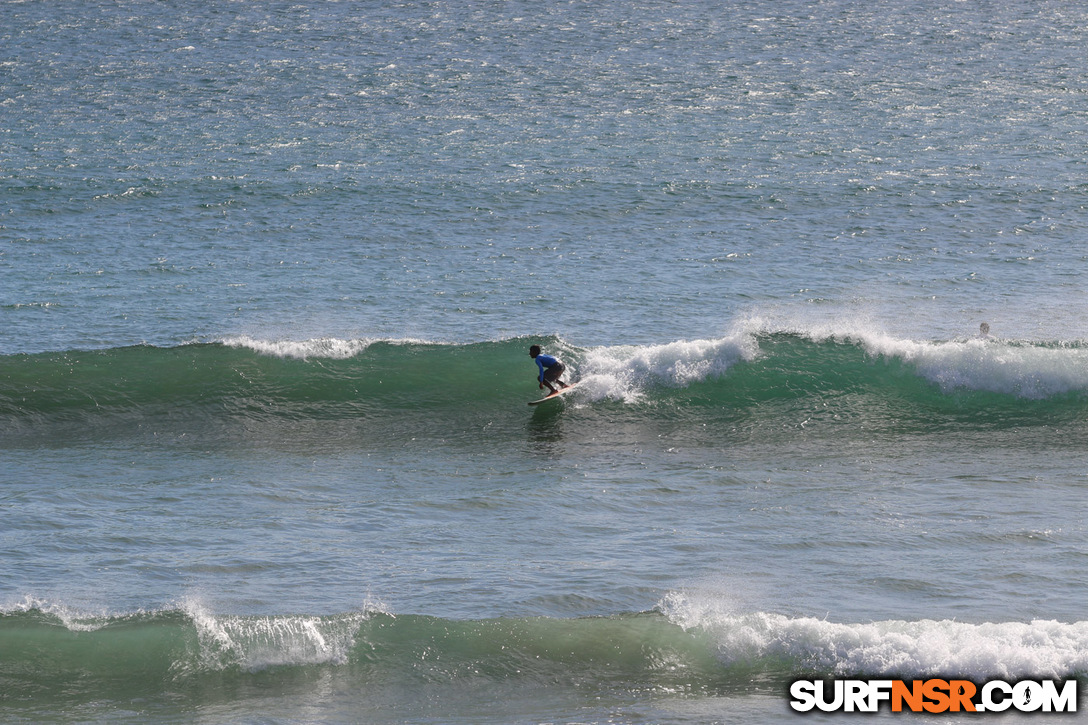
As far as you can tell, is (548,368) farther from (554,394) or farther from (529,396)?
(529,396)

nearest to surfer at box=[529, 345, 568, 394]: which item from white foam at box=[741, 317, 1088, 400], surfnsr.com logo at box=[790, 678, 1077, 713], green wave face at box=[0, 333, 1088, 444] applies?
green wave face at box=[0, 333, 1088, 444]

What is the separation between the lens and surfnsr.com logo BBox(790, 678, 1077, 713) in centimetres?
942

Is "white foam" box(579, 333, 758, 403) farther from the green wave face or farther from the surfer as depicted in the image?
the surfer

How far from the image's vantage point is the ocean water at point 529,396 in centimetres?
1035

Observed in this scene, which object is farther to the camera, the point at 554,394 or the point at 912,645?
the point at 554,394

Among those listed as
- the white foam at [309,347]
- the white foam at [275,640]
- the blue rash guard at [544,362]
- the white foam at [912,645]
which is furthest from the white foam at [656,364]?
the white foam at [275,640]

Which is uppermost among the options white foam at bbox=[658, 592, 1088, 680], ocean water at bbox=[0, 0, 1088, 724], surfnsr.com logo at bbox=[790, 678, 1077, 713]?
ocean water at bbox=[0, 0, 1088, 724]

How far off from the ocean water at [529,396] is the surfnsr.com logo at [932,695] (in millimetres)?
137

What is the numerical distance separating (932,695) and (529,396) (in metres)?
9.45

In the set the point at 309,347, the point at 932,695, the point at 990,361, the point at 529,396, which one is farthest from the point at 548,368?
the point at 932,695

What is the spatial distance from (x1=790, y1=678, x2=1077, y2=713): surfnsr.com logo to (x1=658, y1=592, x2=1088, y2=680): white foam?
0.30ft

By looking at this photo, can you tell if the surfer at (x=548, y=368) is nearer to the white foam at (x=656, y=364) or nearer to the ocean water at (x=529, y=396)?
the ocean water at (x=529, y=396)

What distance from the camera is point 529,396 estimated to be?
59.6 feet

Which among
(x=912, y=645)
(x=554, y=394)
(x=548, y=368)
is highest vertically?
(x=548, y=368)
